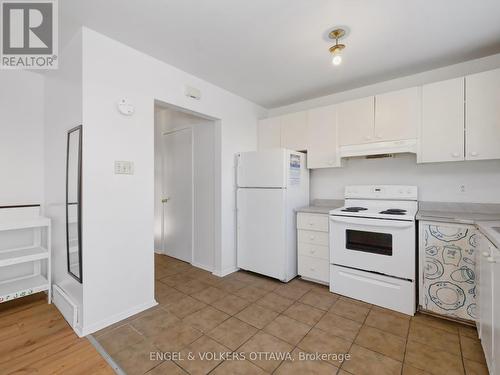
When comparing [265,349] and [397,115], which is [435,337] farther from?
[397,115]

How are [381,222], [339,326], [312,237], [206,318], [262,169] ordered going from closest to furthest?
[339,326] → [206,318] → [381,222] → [312,237] → [262,169]

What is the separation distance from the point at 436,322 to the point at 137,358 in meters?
2.38

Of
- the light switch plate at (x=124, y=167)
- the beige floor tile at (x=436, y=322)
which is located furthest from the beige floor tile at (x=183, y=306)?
the beige floor tile at (x=436, y=322)

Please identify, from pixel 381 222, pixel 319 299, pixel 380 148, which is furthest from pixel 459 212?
pixel 319 299

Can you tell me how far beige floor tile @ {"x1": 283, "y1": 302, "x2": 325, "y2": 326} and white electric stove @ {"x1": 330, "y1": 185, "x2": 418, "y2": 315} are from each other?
0.45m

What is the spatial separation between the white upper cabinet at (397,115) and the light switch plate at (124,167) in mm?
2485

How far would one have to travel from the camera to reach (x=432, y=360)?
5.12 feet

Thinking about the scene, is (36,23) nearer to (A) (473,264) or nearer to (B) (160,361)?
(B) (160,361)

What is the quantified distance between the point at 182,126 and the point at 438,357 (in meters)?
3.65

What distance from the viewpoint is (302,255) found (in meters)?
2.85

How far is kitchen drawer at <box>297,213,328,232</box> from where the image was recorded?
268 centimetres

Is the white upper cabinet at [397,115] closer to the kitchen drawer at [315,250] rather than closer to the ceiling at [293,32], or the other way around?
the ceiling at [293,32]

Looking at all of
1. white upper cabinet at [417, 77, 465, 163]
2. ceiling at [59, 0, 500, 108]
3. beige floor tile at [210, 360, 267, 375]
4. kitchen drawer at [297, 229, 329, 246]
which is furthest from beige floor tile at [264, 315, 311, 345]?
ceiling at [59, 0, 500, 108]

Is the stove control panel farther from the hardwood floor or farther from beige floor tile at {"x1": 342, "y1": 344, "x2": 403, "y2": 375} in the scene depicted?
the hardwood floor
